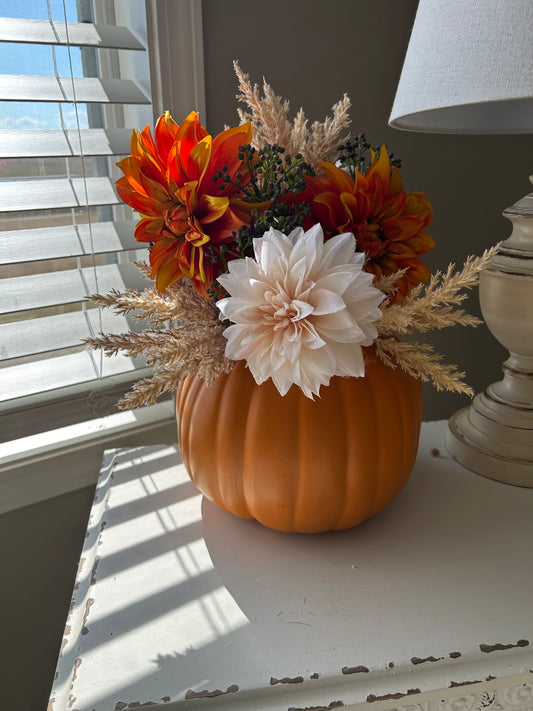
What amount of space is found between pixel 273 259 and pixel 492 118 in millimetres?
524

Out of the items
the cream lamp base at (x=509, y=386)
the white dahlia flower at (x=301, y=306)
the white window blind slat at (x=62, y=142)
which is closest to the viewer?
the white dahlia flower at (x=301, y=306)

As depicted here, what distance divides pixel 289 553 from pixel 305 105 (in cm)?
80

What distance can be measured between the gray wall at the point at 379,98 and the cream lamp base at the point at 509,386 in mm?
487

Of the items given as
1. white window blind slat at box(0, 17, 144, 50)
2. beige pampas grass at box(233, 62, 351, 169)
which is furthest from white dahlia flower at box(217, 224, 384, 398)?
white window blind slat at box(0, 17, 144, 50)

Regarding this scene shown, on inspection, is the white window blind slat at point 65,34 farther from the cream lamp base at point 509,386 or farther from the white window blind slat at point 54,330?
the cream lamp base at point 509,386

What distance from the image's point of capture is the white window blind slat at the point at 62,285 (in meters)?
0.91

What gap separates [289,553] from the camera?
65cm

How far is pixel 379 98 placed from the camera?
115 cm

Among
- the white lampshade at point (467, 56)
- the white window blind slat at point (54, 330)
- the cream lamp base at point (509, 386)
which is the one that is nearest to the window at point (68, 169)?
the white window blind slat at point (54, 330)

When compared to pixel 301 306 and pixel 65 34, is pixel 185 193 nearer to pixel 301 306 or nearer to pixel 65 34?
pixel 301 306

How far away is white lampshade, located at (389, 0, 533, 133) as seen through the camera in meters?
0.53

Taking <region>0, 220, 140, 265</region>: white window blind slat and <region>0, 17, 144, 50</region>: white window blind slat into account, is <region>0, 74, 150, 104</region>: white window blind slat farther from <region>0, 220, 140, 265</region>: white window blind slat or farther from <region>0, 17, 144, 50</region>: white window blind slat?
<region>0, 220, 140, 265</region>: white window blind slat

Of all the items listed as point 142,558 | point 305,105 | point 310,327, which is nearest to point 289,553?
point 142,558

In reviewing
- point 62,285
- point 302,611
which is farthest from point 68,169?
point 302,611
